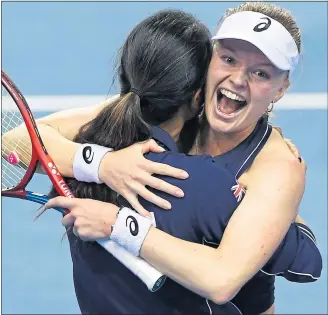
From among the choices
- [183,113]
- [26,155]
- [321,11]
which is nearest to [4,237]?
[26,155]

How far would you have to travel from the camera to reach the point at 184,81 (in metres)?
2.96

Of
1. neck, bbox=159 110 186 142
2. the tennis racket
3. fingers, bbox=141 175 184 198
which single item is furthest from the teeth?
the tennis racket

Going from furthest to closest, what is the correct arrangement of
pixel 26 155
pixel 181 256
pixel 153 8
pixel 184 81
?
1. pixel 153 8
2. pixel 26 155
3. pixel 184 81
4. pixel 181 256

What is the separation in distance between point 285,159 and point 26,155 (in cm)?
95

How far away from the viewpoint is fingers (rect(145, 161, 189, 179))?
2.76 meters

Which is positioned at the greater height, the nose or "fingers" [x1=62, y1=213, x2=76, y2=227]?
the nose

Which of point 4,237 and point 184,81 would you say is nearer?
point 184,81

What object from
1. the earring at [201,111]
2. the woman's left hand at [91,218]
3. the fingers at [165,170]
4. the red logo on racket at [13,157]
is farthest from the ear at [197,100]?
the red logo on racket at [13,157]

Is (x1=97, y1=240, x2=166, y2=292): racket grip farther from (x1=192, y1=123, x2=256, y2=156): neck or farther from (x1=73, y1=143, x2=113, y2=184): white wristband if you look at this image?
(x1=192, y1=123, x2=256, y2=156): neck

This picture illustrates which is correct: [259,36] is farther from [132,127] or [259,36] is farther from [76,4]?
[76,4]

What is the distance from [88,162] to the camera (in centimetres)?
297

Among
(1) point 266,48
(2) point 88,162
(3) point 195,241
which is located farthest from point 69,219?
(1) point 266,48

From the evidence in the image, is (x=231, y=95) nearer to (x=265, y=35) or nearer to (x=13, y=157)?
(x=265, y=35)

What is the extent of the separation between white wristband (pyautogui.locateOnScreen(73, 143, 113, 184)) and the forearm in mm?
331
